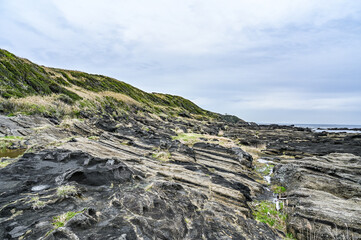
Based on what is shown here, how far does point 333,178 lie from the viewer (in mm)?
15297

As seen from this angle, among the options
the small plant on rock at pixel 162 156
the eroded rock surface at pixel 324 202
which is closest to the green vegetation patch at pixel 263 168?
the eroded rock surface at pixel 324 202

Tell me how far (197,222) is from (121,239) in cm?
329

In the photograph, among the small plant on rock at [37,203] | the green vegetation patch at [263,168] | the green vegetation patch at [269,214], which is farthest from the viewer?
the green vegetation patch at [263,168]

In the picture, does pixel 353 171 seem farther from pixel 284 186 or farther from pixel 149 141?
pixel 149 141

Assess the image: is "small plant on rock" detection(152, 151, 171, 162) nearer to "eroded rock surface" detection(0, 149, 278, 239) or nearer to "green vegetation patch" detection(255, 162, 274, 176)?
"eroded rock surface" detection(0, 149, 278, 239)

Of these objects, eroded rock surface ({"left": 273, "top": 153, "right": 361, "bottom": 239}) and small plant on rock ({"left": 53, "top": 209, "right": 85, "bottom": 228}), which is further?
eroded rock surface ({"left": 273, "top": 153, "right": 361, "bottom": 239})

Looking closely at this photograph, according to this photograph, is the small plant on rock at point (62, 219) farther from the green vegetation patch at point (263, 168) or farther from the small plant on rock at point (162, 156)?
the green vegetation patch at point (263, 168)

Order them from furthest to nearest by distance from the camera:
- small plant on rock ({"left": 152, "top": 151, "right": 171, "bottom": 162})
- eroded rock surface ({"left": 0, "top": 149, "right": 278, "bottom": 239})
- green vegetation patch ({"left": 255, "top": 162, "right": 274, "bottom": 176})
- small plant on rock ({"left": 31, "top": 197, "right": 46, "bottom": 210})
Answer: green vegetation patch ({"left": 255, "top": 162, "right": 274, "bottom": 176}) → small plant on rock ({"left": 152, "top": 151, "right": 171, "bottom": 162}) → small plant on rock ({"left": 31, "top": 197, "right": 46, "bottom": 210}) → eroded rock surface ({"left": 0, "top": 149, "right": 278, "bottom": 239})

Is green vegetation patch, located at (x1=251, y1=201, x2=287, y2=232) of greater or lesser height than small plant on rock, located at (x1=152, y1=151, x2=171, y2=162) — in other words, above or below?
below

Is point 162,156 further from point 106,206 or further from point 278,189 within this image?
point 106,206

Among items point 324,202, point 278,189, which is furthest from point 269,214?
point 278,189

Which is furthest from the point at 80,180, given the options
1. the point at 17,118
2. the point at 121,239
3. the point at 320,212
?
the point at 17,118

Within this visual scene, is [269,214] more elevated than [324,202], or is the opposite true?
[324,202]

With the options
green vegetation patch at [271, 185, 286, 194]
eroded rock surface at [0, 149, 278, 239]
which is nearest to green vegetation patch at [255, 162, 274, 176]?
green vegetation patch at [271, 185, 286, 194]
